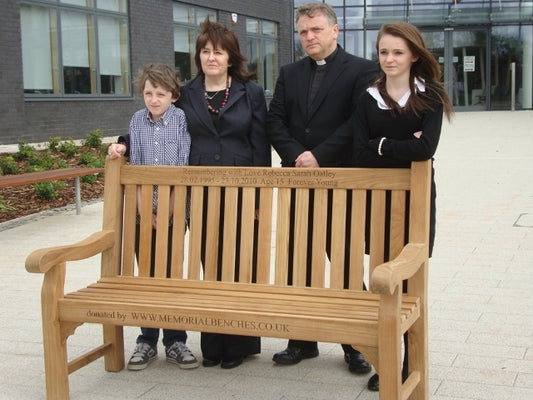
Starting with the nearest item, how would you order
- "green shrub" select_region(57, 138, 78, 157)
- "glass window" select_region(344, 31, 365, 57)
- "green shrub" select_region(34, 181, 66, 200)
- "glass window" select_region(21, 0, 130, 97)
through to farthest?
"green shrub" select_region(34, 181, 66, 200) → "green shrub" select_region(57, 138, 78, 157) → "glass window" select_region(21, 0, 130, 97) → "glass window" select_region(344, 31, 365, 57)

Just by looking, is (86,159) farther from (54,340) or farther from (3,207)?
(54,340)

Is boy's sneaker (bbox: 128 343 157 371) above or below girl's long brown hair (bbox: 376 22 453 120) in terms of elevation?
below

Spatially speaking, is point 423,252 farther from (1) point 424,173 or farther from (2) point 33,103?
(2) point 33,103

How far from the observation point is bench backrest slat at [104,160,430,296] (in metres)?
4.00

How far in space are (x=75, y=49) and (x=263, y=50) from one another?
10.5 meters

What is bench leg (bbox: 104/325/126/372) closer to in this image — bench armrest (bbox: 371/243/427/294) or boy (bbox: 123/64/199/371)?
boy (bbox: 123/64/199/371)

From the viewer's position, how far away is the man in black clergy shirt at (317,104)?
13.9ft

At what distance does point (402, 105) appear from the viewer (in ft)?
12.6

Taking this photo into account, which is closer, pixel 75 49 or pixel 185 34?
pixel 75 49

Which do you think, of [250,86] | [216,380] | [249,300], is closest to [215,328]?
[249,300]

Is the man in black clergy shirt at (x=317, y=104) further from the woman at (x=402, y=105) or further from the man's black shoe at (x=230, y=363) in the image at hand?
the woman at (x=402, y=105)

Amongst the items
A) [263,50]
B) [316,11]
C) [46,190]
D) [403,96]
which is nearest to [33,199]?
[46,190]

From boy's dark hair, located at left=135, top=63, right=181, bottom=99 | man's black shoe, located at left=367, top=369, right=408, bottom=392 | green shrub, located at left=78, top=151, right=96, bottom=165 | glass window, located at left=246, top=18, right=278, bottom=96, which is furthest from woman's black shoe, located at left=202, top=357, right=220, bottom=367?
glass window, located at left=246, top=18, right=278, bottom=96

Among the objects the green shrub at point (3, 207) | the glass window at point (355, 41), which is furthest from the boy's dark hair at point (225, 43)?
the glass window at point (355, 41)
